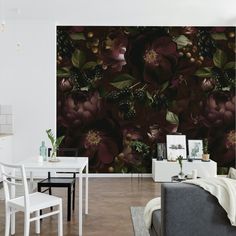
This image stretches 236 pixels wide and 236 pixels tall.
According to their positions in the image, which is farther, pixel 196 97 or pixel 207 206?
pixel 196 97

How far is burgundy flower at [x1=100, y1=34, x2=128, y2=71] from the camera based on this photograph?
7207mm

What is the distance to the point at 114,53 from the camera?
7.22 m

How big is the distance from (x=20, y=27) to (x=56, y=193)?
10.3 feet

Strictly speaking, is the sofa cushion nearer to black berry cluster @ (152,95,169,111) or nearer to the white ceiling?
the white ceiling

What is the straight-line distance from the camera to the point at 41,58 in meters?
6.82

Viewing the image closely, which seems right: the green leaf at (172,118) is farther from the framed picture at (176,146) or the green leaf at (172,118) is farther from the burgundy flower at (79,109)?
the burgundy flower at (79,109)

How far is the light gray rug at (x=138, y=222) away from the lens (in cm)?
398

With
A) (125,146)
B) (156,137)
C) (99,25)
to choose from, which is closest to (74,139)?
(125,146)

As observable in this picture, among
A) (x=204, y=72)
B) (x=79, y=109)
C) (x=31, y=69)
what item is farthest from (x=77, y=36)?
(x=204, y=72)

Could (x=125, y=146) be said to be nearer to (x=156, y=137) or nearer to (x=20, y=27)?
(x=156, y=137)

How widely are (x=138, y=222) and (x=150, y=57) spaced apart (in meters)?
3.79

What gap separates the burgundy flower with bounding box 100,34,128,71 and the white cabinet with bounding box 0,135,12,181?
7.60 feet

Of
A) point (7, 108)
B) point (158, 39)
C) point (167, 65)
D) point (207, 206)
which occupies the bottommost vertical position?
point (207, 206)

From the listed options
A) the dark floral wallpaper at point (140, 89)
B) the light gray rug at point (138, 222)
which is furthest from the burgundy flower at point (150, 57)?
the light gray rug at point (138, 222)
